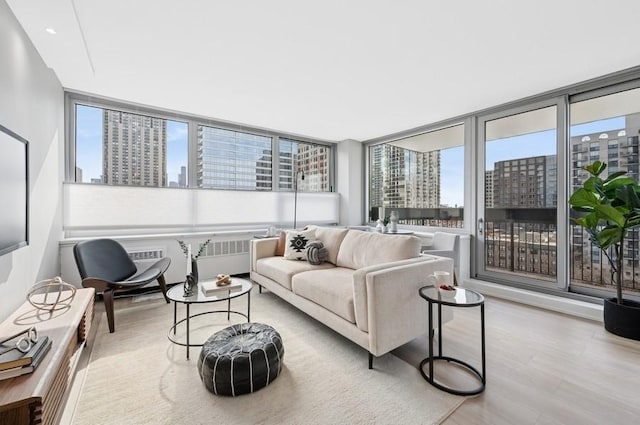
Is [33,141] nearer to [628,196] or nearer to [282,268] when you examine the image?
[282,268]

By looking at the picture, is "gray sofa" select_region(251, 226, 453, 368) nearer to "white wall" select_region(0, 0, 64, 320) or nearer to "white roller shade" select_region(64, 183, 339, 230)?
"white roller shade" select_region(64, 183, 339, 230)

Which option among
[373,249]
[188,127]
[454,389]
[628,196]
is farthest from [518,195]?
[188,127]

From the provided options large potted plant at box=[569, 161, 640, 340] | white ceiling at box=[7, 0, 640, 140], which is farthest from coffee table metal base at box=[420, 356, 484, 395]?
white ceiling at box=[7, 0, 640, 140]

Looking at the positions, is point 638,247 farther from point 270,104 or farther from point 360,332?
point 270,104

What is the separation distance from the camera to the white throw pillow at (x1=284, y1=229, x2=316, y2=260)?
11.3 ft

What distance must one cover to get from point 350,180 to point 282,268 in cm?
305

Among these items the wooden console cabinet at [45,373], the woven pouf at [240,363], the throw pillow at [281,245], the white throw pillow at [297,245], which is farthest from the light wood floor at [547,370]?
the throw pillow at [281,245]

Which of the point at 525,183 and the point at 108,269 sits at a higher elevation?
the point at 525,183

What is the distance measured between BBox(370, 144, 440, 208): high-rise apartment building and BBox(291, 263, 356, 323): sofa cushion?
2.62 m

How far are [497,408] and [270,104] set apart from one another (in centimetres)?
376

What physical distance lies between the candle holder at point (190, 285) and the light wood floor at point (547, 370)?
180 cm

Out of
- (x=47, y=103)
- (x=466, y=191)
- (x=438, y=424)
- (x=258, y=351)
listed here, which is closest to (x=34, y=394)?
(x=258, y=351)

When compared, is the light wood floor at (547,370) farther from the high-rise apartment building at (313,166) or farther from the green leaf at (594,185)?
the high-rise apartment building at (313,166)

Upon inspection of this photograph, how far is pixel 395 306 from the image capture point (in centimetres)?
196
